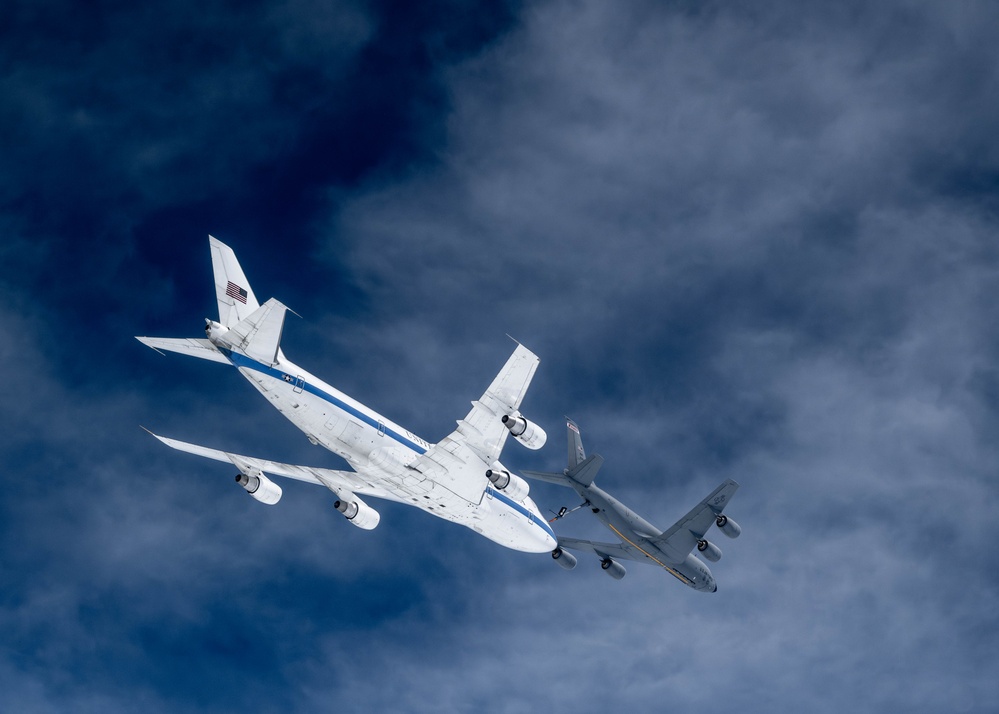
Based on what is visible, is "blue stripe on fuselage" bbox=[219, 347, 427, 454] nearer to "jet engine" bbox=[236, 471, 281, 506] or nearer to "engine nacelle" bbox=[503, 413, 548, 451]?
"engine nacelle" bbox=[503, 413, 548, 451]

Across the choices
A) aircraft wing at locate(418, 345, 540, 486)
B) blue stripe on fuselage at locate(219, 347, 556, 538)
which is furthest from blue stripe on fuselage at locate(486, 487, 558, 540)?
aircraft wing at locate(418, 345, 540, 486)

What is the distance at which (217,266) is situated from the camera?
48031 millimetres

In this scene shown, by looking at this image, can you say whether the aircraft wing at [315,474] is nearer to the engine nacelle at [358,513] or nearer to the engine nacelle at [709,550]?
the engine nacelle at [358,513]

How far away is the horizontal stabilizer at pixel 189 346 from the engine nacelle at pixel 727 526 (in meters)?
37.9

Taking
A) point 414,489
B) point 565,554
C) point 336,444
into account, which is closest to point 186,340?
point 336,444

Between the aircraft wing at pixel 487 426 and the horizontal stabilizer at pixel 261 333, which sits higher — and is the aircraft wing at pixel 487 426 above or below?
above

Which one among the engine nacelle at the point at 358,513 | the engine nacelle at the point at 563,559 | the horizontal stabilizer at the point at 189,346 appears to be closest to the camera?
the horizontal stabilizer at the point at 189,346

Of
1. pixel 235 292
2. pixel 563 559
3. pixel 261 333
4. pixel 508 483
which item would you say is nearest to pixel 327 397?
pixel 261 333

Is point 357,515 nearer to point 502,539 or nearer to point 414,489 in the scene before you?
point 414,489

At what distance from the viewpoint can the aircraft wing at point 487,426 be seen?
146 feet

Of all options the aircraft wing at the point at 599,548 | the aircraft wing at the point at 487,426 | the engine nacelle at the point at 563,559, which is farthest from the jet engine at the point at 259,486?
the aircraft wing at the point at 599,548

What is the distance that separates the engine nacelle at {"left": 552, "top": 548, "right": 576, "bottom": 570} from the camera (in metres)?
63.5

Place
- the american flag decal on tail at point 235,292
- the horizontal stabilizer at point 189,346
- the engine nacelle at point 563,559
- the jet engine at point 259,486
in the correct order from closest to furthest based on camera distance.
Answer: the horizontal stabilizer at point 189,346 < the american flag decal on tail at point 235,292 < the jet engine at point 259,486 < the engine nacelle at point 563,559

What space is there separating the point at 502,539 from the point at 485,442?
12932 millimetres
